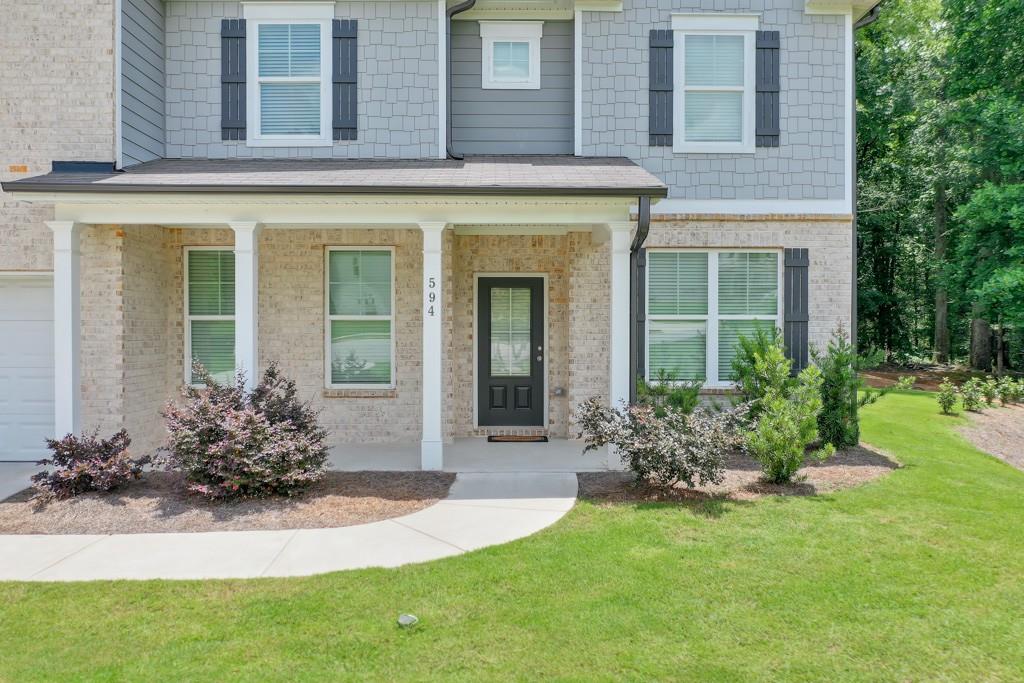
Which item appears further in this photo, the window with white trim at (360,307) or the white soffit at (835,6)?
the window with white trim at (360,307)

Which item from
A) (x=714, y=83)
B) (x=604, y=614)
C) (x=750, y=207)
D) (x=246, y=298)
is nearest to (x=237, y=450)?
→ (x=246, y=298)

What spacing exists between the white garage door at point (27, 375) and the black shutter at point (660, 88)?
7.81m

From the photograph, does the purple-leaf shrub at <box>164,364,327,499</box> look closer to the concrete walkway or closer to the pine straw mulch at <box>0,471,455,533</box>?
the pine straw mulch at <box>0,471,455,533</box>

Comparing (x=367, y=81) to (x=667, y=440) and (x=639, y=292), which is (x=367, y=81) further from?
(x=667, y=440)

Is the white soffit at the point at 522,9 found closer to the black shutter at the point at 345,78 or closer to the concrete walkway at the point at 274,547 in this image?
the black shutter at the point at 345,78

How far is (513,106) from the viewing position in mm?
8766

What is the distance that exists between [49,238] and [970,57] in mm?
21260

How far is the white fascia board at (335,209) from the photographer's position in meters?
6.64

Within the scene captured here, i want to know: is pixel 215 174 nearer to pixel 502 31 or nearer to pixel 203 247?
pixel 203 247

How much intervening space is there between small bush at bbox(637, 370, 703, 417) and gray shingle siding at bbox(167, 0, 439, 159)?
412cm

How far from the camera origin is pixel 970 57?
1705 centimetres

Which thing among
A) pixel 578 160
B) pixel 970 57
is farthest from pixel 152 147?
pixel 970 57

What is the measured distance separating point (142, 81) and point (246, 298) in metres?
3.30

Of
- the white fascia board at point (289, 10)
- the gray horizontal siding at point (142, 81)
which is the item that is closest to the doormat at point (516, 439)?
the gray horizontal siding at point (142, 81)
